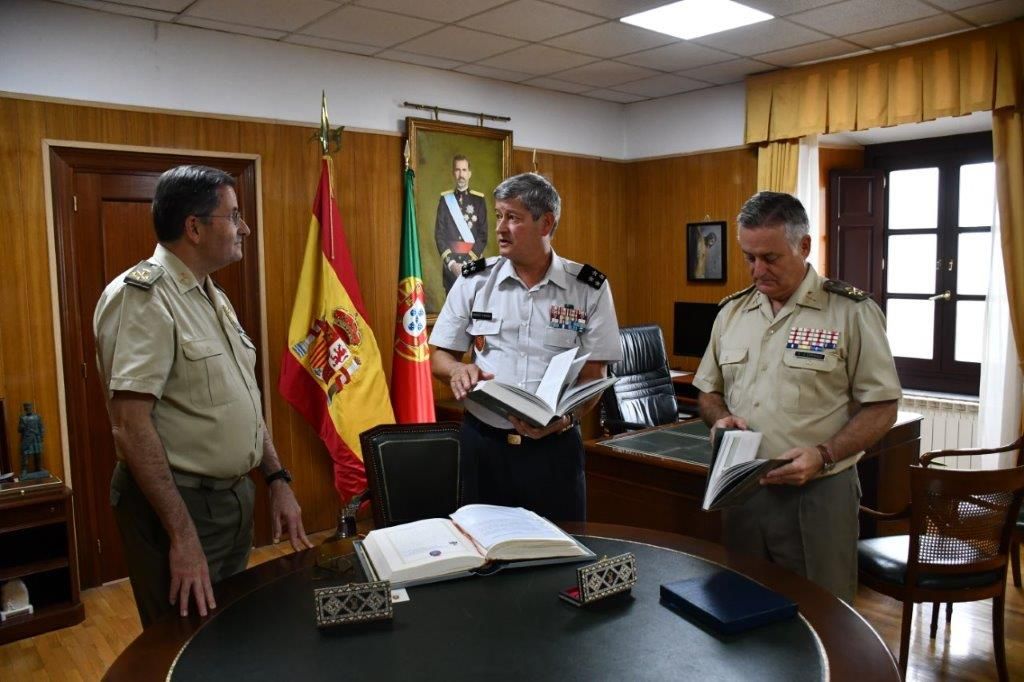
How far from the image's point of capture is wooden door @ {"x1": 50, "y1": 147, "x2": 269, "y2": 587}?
3.67 m

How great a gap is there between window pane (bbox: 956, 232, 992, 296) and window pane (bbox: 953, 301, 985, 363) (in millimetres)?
95

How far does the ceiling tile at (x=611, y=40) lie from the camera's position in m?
4.13

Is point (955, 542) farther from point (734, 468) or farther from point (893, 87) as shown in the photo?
point (893, 87)

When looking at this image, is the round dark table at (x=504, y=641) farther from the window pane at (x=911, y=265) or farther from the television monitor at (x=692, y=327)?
the window pane at (x=911, y=265)

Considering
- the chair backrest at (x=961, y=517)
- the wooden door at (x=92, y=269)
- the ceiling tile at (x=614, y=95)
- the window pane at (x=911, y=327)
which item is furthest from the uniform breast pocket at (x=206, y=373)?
the window pane at (x=911, y=327)

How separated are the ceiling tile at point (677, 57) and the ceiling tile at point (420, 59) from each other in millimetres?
1024

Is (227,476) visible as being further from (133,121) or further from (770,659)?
(133,121)

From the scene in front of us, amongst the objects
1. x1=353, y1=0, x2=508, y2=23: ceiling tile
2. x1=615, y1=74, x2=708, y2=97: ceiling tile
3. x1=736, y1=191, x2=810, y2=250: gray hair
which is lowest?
x1=736, y1=191, x2=810, y2=250: gray hair

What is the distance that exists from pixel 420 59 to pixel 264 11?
1.16 metres

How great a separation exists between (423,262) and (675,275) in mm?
2038

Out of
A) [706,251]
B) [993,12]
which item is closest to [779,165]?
[706,251]

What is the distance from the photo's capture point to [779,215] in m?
2.06

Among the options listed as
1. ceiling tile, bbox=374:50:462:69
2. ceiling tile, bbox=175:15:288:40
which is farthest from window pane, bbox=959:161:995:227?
ceiling tile, bbox=175:15:288:40

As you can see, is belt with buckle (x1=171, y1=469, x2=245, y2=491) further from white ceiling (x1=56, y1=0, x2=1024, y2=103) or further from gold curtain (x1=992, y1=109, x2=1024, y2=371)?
gold curtain (x1=992, y1=109, x2=1024, y2=371)
